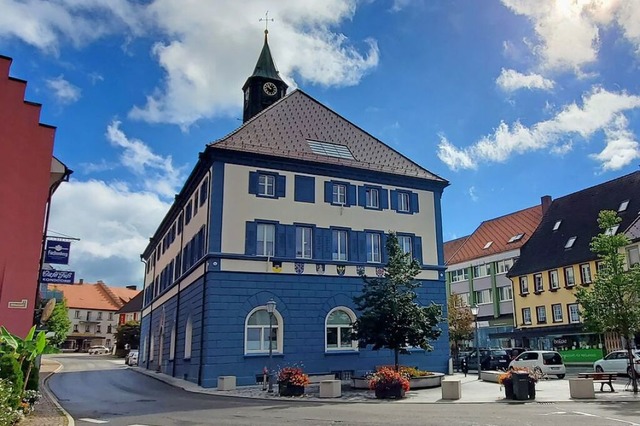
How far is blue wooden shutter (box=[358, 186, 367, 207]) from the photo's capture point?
31047 millimetres

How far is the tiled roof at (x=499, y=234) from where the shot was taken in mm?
55969

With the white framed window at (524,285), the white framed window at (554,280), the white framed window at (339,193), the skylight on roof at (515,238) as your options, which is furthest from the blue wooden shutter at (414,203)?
the skylight on roof at (515,238)

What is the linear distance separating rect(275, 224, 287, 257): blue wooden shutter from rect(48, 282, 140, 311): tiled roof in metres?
90.3

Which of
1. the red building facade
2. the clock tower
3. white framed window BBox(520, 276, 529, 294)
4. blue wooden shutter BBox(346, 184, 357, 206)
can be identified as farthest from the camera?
white framed window BBox(520, 276, 529, 294)

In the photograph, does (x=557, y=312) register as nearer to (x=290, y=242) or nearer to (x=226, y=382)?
(x=290, y=242)

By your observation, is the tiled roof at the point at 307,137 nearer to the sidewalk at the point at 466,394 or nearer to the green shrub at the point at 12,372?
the sidewalk at the point at 466,394

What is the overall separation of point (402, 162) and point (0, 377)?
25106mm

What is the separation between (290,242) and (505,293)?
3317cm

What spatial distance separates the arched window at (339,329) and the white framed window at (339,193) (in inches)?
227

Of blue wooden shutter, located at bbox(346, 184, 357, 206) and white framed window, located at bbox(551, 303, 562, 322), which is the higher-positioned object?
blue wooden shutter, located at bbox(346, 184, 357, 206)

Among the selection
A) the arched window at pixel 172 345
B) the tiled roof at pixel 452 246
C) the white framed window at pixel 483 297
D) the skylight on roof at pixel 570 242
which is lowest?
the arched window at pixel 172 345

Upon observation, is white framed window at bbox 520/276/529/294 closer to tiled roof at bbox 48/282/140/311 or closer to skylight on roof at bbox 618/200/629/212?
skylight on roof at bbox 618/200/629/212

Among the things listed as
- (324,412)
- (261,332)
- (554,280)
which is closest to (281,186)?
(261,332)

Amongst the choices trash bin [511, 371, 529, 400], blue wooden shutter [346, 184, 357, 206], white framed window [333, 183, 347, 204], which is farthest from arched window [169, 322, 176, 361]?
trash bin [511, 371, 529, 400]
